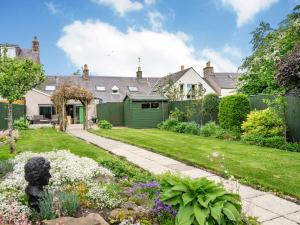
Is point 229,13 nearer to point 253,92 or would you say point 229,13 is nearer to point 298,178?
point 253,92

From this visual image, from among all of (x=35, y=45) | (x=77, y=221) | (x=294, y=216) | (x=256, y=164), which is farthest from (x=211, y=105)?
(x=35, y=45)

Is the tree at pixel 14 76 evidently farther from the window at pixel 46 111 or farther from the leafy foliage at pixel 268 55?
the window at pixel 46 111

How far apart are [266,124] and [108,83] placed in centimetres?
2505

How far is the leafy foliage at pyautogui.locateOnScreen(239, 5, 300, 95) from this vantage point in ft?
48.8

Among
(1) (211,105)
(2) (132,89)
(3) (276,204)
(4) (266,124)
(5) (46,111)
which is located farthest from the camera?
(2) (132,89)

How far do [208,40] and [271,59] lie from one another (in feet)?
15.5

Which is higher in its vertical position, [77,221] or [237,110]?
[237,110]

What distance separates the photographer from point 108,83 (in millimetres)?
33781

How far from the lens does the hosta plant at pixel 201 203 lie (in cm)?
294

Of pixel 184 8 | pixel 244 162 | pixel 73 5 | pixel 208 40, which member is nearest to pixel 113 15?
pixel 73 5

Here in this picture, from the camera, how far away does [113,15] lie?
11.6 metres

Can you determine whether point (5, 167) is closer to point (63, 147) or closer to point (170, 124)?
point (63, 147)

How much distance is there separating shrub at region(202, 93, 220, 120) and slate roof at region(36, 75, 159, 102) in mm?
15936

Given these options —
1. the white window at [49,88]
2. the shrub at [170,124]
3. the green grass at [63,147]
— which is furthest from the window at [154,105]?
the white window at [49,88]
